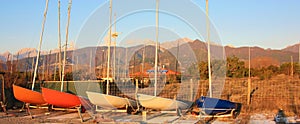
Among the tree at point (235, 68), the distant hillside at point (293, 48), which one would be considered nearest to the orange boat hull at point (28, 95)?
the tree at point (235, 68)

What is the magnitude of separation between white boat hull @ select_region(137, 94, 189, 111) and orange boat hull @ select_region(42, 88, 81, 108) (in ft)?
8.06

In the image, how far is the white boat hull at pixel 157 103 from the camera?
8055mm

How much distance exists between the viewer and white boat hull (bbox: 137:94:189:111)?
8055 mm

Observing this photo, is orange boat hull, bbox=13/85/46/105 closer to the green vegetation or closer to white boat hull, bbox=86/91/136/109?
white boat hull, bbox=86/91/136/109

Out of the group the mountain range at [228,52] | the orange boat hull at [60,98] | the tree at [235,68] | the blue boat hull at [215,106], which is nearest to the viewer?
the blue boat hull at [215,106]

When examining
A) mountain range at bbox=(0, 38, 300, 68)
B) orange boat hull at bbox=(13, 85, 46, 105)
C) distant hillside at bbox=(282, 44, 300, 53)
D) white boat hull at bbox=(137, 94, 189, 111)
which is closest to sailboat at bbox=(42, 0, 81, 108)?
orange boat hull at bbox=(13, 85, 46, 105)

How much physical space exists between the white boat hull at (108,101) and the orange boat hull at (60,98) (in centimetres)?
78

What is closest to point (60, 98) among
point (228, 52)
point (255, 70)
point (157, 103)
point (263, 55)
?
point (157, 103)

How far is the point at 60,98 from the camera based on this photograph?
31.4 feet

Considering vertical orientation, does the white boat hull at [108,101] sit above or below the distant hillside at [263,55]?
below

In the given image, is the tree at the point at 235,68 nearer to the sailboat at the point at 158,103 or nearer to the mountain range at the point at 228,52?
the mountain range at the point at 228,52

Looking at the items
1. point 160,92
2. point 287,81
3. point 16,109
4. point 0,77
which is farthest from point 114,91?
point 287,81

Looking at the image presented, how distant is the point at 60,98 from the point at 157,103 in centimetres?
326

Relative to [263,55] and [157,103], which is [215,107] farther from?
[263,55]
